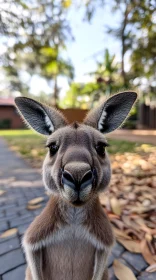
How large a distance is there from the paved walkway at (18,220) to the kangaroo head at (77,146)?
112 cm

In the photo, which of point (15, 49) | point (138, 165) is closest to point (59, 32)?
point (15, 49)

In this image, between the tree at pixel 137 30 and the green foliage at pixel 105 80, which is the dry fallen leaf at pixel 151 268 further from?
the green foliage at pixel 105 80

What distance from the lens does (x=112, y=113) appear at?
62.4 inches

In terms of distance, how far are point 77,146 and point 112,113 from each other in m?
0.49

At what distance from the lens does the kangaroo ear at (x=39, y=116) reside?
151cm

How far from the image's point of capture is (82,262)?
1376mm

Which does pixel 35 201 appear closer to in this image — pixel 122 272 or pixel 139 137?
pixel 122 272

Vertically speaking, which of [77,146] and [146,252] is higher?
[77,146]

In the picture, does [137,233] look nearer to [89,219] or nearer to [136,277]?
[136,277]

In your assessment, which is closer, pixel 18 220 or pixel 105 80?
pixel 18 220

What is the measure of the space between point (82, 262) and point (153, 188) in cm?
249

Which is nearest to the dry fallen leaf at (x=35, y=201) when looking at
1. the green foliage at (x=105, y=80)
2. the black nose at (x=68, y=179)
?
the black nose at (x=68, y=179)

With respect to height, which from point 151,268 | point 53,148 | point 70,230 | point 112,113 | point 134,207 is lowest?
point 151,268

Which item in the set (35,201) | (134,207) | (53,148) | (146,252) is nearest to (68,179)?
(53,148)
